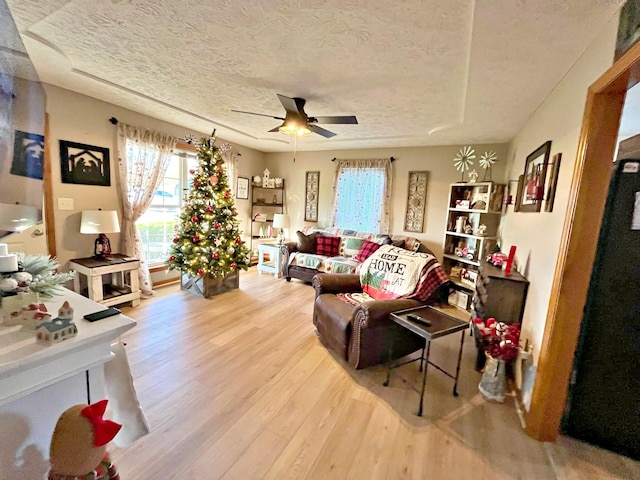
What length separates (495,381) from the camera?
200 cm

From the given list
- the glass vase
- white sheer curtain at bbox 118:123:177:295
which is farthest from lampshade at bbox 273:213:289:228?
the glass vase

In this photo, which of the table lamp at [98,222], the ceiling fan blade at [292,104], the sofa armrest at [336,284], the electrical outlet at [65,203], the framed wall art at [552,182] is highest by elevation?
the ceiling fan blade at [292,104]

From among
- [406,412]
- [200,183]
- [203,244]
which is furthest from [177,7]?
[406,412]

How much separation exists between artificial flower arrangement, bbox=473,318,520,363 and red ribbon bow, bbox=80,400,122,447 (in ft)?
7.41

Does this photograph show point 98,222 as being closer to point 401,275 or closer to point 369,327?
point 369,327

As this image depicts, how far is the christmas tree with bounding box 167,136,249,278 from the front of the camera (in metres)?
3.59

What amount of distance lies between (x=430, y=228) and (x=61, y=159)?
496cm

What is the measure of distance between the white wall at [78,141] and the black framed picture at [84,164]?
0.15 feet

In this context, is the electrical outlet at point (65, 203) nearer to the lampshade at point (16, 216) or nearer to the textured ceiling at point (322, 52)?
the textured ceiling at point (322, 52)

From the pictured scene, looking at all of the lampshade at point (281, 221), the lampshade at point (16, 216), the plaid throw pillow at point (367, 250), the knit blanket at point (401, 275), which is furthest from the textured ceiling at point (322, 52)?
the lampshade at point (281, 221)

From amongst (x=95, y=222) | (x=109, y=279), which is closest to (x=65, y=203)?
(x=95, y=222)

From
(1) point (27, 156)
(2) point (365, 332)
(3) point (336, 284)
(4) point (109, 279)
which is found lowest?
(4) point (109, 279)

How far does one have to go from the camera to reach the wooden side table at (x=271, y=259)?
4875 mm

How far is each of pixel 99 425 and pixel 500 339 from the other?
7.70ft
